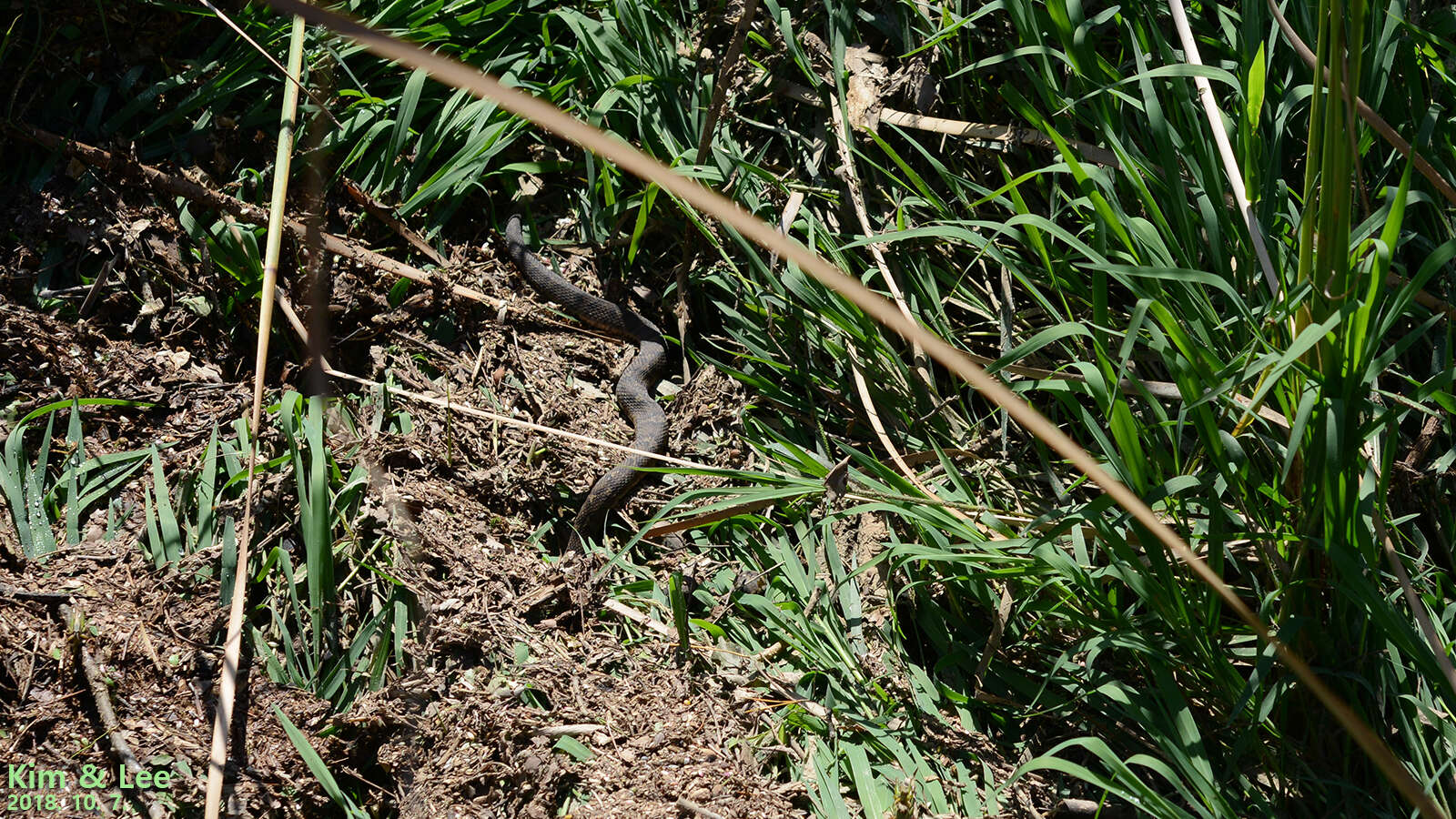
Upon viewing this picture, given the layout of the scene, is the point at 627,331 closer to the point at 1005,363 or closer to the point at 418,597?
the point at 418,597

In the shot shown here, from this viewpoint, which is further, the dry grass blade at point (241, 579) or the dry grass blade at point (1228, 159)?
the dry grass blade at point (1228, 159)

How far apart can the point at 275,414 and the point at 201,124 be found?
1.24 metres

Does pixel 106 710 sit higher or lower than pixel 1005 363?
lower

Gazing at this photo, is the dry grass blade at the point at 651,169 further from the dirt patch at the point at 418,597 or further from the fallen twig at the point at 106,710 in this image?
the fallen twig at the point at 106,710

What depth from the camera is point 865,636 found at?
2965 millimetres

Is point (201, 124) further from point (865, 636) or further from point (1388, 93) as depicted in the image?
point (1388, 93)

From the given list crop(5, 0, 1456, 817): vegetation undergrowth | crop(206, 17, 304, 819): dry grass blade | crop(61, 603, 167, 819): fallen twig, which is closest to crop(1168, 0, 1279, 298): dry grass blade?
crop(5, 0, 1456, 817): vegetation undergrowth

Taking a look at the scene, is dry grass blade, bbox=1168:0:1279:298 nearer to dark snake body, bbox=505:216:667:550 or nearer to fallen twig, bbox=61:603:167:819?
dark snake body, bbox=505:216:667:550

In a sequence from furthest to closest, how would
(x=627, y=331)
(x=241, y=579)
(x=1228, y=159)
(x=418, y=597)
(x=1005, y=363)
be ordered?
1. (x=627, y=331)
2. (x=418, y=597)
3. (x=1228, y=159)
4. (x=1005, y=363)
5. (x=241, y=579)

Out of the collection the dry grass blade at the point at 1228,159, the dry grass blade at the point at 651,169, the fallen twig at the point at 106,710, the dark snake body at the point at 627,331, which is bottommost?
the fallen twig at the point at 106,710

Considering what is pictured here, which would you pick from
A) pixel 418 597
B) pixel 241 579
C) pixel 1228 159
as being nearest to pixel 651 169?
pixel 241 579

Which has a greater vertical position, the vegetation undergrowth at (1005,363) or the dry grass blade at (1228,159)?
the dry grass blade at (1228,159)

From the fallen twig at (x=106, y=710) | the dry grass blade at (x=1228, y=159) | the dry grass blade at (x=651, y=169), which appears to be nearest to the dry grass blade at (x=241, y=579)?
the fallen twig at (x=106, y=710)

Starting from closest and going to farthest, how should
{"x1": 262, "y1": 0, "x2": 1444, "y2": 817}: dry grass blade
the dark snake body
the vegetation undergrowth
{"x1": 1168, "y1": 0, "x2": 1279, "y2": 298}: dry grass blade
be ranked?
{"x1": 262, "y1": 0, "x2": 1444, "y2": 817}: dry grass blade
the vegetation undergrowth
{"x1": 1168, "y1": 0, "x2": 1279, "y2": 298}: dry grass blade
the dark snake body
